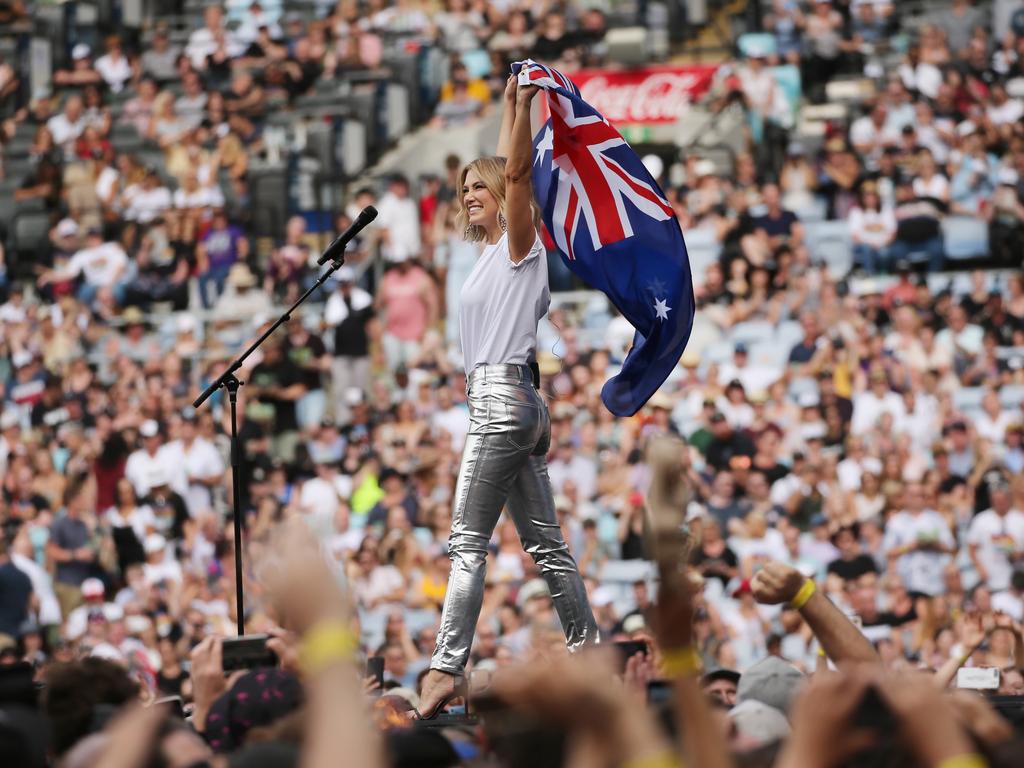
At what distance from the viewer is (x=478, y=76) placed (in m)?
21.8

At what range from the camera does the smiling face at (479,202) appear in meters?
7.62

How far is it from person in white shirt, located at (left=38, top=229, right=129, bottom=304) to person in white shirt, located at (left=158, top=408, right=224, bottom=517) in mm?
3557

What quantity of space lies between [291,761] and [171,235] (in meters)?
16.5

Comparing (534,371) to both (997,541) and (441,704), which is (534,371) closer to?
(441,704)

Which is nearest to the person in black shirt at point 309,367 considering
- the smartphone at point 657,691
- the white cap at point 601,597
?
the white cap at point 601,597

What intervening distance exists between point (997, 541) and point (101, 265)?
33.6 feet

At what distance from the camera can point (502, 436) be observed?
738 cm

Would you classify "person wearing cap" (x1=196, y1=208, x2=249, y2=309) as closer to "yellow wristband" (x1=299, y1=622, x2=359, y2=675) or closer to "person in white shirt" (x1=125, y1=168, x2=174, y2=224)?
"person in white shirt" (x1=125, y1=168, x2=174, y2=224)

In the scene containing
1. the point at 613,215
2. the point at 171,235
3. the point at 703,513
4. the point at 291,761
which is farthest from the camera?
the point at 171,235

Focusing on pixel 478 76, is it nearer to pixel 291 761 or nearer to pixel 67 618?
pixel 67 618

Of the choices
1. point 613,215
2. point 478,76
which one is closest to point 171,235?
point 478,76

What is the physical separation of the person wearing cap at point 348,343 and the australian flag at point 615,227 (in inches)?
366

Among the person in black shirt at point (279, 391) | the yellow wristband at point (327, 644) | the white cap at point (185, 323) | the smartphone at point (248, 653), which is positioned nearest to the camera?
the yellow wristband at point (327, 644)

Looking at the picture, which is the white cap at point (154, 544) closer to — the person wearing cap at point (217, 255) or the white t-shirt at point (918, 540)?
the person wearing cap at point (217, 255)
